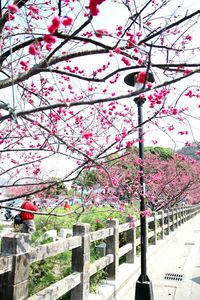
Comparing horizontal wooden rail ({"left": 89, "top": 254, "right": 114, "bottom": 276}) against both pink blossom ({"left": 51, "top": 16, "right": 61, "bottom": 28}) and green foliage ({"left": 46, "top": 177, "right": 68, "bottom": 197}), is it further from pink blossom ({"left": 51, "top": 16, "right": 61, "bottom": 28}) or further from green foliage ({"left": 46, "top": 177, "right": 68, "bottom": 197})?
pink blossom ({"left": 51, "top": 16, "right": 61, "bottom": 28})

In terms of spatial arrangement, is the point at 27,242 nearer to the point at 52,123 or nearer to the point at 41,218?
the point at 52,123

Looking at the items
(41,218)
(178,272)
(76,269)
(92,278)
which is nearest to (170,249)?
(178,272)

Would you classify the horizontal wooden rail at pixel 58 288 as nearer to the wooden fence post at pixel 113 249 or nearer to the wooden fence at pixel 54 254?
the wooden fence at pixel 54 254

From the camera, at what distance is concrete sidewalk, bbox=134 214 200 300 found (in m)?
5.93

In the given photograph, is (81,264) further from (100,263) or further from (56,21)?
(56,21)

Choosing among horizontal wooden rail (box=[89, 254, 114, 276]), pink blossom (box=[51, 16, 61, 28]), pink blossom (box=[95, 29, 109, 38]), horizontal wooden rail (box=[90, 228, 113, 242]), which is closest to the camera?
pink blossom (box=[51, 16, 61, 28])

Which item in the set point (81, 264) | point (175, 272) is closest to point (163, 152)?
point (175, 272)

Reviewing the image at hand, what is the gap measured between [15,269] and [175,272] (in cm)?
576

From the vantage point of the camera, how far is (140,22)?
10.5 ft

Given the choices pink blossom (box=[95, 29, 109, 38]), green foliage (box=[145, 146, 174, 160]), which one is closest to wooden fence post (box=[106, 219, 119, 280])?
pink blossom (box=[95, 29, 109, 38])

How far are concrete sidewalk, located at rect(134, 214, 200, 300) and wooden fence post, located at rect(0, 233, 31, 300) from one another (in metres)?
3.63

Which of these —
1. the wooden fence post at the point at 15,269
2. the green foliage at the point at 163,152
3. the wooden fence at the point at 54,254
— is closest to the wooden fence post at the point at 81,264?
the wooden fence at the point at 54,254

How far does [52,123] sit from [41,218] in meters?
5.91

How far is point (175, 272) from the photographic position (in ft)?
24.6
